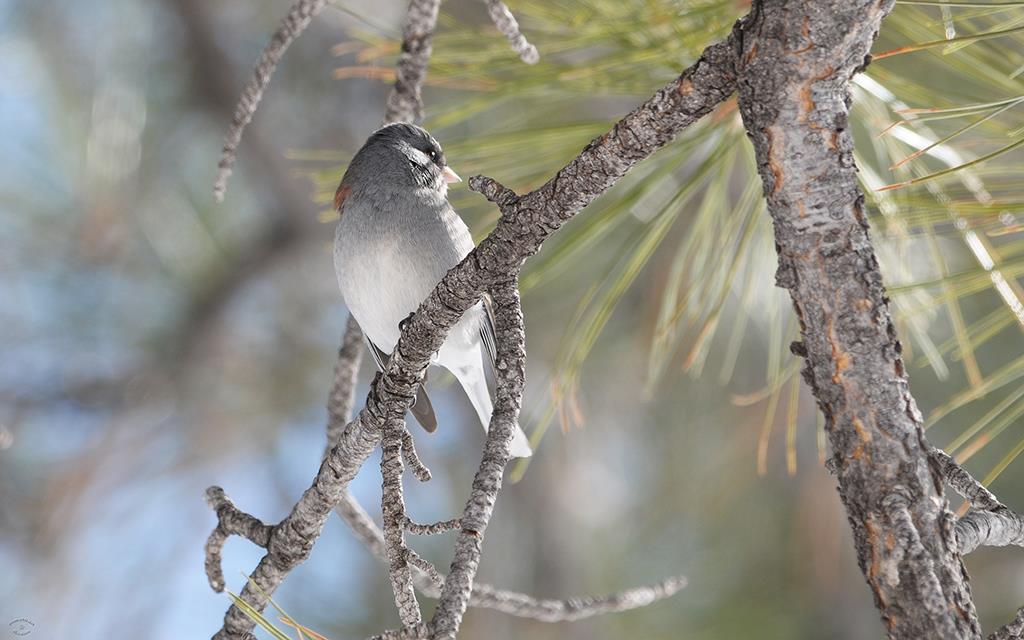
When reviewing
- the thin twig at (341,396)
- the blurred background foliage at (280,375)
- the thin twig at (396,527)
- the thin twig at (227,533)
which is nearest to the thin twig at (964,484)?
the thin twig at (396,527)

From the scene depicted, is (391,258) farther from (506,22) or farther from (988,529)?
(988,529)

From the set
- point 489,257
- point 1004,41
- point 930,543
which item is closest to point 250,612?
point 489,257

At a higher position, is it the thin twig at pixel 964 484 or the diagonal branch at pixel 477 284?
the diagonal branch at pixel 477 284

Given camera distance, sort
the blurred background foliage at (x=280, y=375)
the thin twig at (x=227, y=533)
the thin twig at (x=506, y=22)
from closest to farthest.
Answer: the thin twig at (x=227, y=533) → the thin twig at (x=506, y=22) → the blurred background foliage at (x=280, y=375)

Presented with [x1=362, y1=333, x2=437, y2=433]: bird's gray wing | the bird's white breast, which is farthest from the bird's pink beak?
[x1=362, y1=333, x2=437, y2=433]: bird's gray wing

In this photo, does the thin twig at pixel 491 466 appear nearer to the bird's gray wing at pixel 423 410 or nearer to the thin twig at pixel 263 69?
the thin twig at pixel 263 69

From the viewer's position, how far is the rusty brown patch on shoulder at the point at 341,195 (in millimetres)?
1384

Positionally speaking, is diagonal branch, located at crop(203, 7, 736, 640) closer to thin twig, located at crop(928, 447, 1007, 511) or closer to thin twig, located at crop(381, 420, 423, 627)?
thin twig, located at crop(381, 420, 423, 627)

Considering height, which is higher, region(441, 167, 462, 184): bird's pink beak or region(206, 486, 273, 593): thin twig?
region(441, 167, 462, 184): bird's pink beak

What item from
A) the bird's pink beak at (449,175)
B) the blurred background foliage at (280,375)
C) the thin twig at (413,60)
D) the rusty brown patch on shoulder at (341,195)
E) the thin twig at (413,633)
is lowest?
the thin twig at (413,633)

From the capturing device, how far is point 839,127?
68 centimetres

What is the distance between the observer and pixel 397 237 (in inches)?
50.6

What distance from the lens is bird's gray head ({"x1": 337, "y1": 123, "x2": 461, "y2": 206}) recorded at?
136cm

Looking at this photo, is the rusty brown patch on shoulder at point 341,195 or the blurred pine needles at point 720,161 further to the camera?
the rusty brown patch on shoulder at point 341,195
